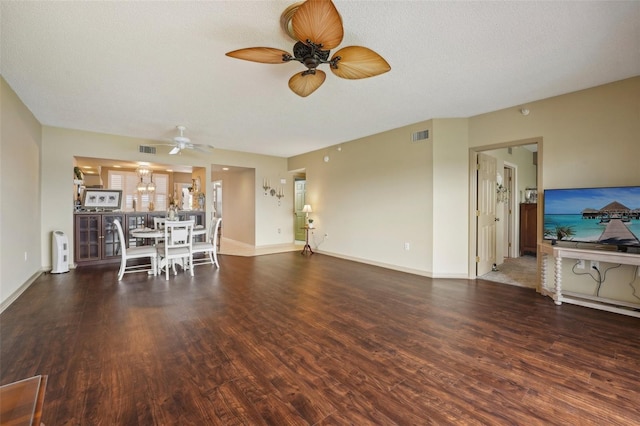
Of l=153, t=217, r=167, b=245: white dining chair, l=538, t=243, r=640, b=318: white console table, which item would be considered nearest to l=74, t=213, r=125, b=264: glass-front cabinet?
l=153, t=217, r=167, b=245: white dining chair

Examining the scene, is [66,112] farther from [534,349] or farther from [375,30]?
[534,349]

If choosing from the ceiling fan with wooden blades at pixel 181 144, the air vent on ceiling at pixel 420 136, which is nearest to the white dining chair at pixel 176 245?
the ceiling fan with wooden blades at pixel 181 144

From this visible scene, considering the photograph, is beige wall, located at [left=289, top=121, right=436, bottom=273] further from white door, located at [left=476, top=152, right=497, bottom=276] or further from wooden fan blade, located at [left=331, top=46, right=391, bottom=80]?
wooden fan blade, located at [left=331, top=46, right=391, bottom=80]

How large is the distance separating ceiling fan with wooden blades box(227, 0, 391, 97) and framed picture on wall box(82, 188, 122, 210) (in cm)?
539

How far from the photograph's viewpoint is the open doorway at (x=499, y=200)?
453cm

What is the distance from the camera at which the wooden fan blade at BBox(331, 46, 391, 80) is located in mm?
2143

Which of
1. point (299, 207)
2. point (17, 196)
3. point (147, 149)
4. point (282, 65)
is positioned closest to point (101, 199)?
point (147, 149)

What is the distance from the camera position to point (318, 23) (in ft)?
6.06

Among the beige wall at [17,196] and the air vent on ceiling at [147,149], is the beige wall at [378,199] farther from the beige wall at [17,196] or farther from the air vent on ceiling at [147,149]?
the beige wall at [17,196]

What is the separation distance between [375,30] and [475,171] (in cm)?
318

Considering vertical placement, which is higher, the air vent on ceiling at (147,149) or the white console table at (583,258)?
the air vent on ceiling at (147,149)

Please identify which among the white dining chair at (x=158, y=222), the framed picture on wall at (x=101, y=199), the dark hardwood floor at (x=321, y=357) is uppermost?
the framed picture on wall at (x=101, y=199)

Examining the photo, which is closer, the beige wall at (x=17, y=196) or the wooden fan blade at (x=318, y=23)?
the wooden fan blade at (x=318, y=23)

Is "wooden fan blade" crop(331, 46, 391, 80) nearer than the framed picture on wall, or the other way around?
"wooden fan blade" crop(331, 46, 391, 80)
